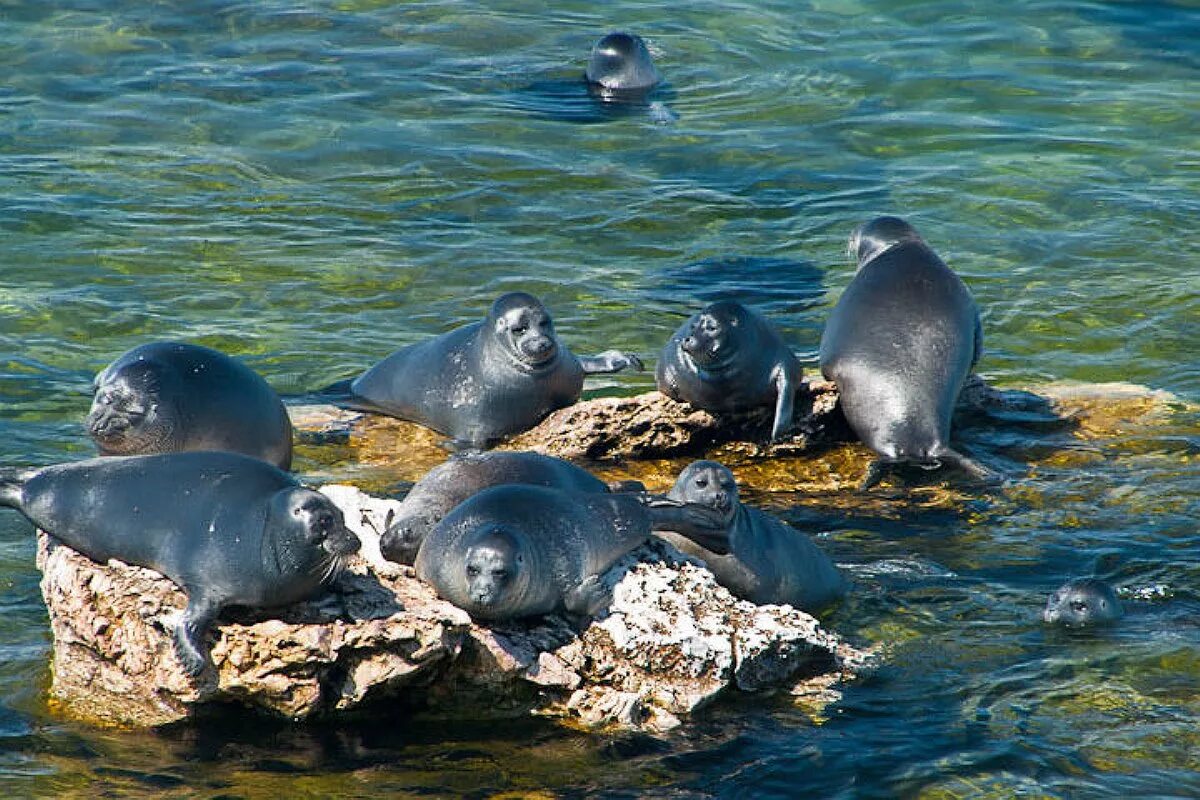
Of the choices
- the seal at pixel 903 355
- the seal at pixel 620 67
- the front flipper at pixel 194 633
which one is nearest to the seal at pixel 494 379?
the seal at pixel 903 355

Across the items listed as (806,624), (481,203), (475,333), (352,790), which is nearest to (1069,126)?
(481,203)

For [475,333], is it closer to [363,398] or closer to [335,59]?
[363,398]

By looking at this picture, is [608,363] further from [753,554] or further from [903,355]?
[753,554]

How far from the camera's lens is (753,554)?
6348mm

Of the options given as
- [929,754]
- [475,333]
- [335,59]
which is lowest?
[929,754]

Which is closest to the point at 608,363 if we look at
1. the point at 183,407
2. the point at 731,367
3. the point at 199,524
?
the point at 731,367

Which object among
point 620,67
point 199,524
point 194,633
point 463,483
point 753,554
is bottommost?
point 753,554

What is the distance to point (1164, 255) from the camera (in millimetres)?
11961

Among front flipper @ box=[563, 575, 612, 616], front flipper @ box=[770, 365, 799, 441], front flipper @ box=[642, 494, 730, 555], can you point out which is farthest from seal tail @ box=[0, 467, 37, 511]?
front flipper @ box=[770, 365, 799, 441]

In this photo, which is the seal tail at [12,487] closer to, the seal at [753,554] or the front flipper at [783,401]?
the seal at [753,554]

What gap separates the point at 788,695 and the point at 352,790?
5.00ft

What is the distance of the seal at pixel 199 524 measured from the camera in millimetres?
5438

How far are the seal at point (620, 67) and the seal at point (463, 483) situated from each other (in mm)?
9257

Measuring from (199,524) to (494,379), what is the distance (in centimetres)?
323
